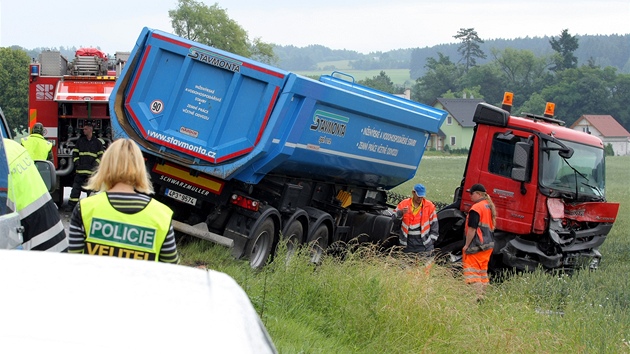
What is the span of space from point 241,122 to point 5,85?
164ft

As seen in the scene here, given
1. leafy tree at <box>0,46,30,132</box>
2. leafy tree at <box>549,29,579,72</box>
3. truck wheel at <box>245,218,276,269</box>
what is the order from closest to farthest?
truck wheel at <box>245,218,276,269</box> → leafy tree at <box>0,46,30,132</box> → leafy tree at <box>549,29,579,72</box>

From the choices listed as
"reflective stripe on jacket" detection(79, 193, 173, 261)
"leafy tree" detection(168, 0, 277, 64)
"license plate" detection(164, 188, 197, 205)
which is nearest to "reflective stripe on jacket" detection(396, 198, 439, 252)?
"license plate" detection(164, 188, 197, 205)

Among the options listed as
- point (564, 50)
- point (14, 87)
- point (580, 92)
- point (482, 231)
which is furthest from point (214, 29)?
point (482, 231)

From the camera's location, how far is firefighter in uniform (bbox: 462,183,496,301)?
38.0ft

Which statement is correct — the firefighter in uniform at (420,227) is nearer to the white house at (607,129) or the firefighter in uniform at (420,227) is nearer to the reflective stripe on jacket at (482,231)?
the reflective stripe on jacket at (482,231)

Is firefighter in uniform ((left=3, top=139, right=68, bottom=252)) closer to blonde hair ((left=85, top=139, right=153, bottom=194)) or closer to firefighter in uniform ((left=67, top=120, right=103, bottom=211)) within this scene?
blonde hair ((left=85, top=139, right=153, bottom=194))

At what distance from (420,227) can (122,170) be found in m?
8.26

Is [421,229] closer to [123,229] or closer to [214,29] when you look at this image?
[123,229]

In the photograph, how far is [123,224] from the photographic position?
180 inches

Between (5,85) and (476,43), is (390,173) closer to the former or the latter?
(5,85)

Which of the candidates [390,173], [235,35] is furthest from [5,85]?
[390,173]

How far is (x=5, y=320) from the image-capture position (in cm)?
219

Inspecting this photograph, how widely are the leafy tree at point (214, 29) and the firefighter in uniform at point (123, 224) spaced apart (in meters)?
78.1

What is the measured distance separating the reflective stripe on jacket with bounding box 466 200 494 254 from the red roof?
92.9m
